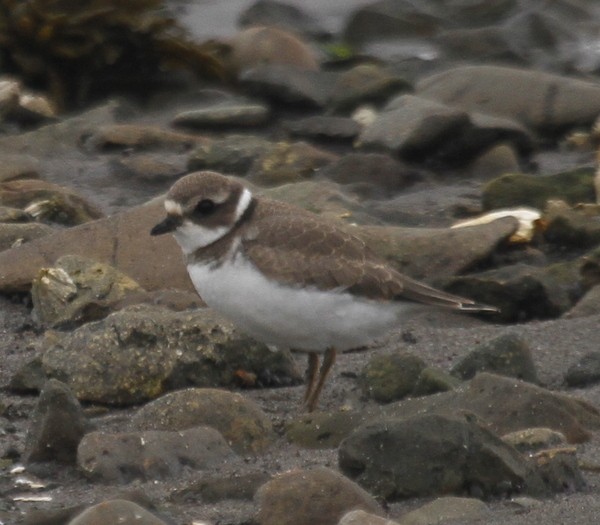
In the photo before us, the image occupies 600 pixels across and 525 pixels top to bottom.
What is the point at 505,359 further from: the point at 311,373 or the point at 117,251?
the point at 117,251

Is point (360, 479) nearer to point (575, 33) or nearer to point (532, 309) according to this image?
point (532, 309)

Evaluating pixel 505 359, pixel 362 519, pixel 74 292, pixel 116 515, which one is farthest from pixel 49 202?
pixel 362 519

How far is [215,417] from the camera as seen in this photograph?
3904 millimetres

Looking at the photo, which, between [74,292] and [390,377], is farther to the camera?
[74,292]

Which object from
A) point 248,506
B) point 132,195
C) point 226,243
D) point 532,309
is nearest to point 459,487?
point 248,506

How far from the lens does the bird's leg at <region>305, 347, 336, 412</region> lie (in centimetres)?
432

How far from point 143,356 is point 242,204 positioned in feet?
1.92

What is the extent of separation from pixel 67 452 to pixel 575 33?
8.07m

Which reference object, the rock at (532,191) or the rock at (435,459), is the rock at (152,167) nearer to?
the rock at (532,191)

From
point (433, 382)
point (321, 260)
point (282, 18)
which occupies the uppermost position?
point (321, 260)

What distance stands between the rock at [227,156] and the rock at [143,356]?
2.55 metres

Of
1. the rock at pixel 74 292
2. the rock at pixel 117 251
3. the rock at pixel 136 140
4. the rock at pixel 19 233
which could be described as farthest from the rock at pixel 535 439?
the rock at pixel 136 140

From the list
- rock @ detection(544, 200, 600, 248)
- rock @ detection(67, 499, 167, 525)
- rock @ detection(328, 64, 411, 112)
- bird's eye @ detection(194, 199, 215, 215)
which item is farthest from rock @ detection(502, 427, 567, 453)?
rock @ detection(328, 64, 411, 112)

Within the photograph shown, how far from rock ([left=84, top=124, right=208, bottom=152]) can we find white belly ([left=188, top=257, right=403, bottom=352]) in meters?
3.33
